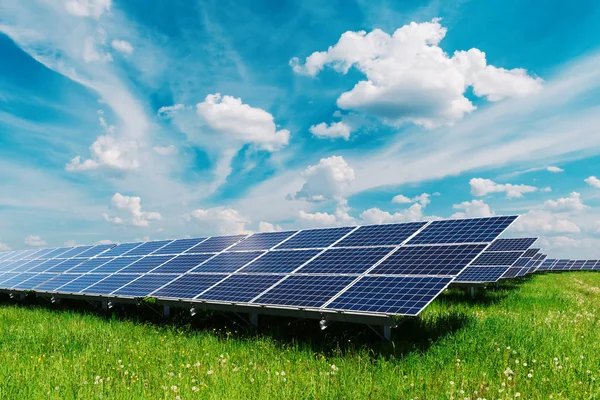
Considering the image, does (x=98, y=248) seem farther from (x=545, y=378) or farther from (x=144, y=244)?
(x=545, y=378)

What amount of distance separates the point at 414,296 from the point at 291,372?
132 inches

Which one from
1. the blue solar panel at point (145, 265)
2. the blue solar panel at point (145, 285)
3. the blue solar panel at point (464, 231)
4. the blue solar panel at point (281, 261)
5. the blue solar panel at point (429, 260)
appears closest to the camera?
the blue solar panel at point (429, 260)

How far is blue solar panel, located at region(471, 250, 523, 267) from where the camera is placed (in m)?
30.6

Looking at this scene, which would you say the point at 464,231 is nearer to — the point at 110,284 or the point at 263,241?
the point at 263,241

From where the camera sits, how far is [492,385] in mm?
8609

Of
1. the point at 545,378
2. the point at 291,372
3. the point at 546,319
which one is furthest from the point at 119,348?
the point at 546,319

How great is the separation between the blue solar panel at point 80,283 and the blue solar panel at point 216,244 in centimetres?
417

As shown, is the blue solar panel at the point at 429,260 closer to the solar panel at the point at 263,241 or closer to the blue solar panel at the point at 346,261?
the blue solar panel at the point at 346,261

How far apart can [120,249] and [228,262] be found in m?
13.3

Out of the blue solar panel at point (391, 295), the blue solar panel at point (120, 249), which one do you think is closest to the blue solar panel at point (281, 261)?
the blue solar panel at point (391, 295)

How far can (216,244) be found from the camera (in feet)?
73.3

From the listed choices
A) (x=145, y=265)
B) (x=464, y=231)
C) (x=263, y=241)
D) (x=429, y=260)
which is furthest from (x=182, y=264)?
(x=464, y=231)

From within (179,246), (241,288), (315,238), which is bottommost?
(241,288)

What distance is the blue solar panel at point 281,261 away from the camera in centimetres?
1550
